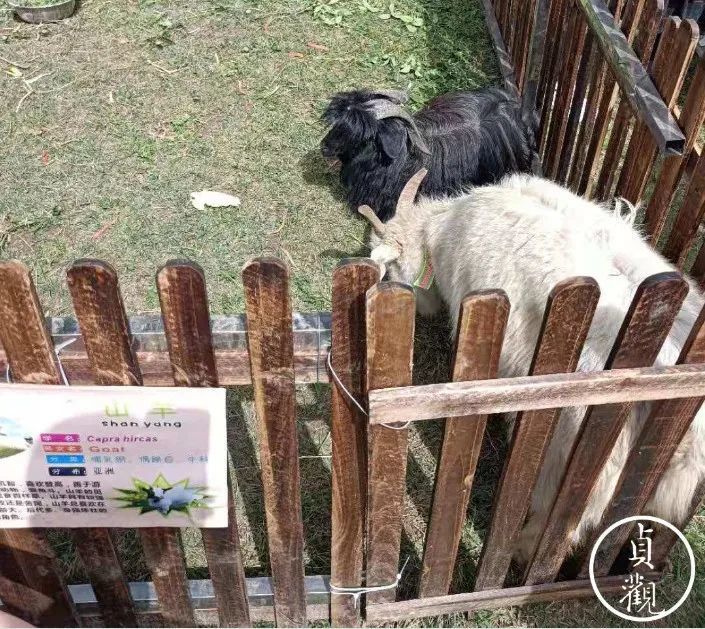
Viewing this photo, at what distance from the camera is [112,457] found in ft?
6.33

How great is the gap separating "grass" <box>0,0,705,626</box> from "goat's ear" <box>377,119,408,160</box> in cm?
55

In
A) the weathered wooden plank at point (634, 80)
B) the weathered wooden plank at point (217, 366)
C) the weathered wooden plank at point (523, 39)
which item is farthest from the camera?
the weathered wooden plank at point (523, 39)

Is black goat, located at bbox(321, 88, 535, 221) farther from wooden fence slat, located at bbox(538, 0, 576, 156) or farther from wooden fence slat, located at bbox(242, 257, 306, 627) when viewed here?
wooden fence slat, located at bbox(242, 257, 306, 627)

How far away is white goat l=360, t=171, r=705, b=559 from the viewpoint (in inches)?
93.0

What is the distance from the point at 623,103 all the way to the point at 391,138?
151 cm

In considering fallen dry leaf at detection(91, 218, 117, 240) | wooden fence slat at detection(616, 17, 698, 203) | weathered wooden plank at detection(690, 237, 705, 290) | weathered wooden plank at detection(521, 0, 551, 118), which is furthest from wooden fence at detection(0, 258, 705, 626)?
weathered wooden plank at detection(521, 0, 551, 118)

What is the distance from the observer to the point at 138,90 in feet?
19.4

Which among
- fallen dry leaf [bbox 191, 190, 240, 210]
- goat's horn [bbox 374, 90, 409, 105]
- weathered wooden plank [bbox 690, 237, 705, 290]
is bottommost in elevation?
fallen dry leaf [bbox 191, 190, 240, 210]

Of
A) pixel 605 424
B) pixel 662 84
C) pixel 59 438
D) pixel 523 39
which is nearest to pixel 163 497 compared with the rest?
pixel 59 438

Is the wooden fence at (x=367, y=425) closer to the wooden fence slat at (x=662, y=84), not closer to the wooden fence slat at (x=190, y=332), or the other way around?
the wooden fence slat at (x=190, y=332)

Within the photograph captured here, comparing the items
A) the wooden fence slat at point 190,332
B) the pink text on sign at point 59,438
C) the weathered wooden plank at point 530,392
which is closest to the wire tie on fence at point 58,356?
the pink text on sign at point 59,438

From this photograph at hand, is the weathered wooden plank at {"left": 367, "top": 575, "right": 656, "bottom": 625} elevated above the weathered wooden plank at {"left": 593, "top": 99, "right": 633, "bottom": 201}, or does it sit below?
below

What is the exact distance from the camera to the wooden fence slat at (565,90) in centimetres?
423

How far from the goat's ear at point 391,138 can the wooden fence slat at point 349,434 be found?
9.51 ft
